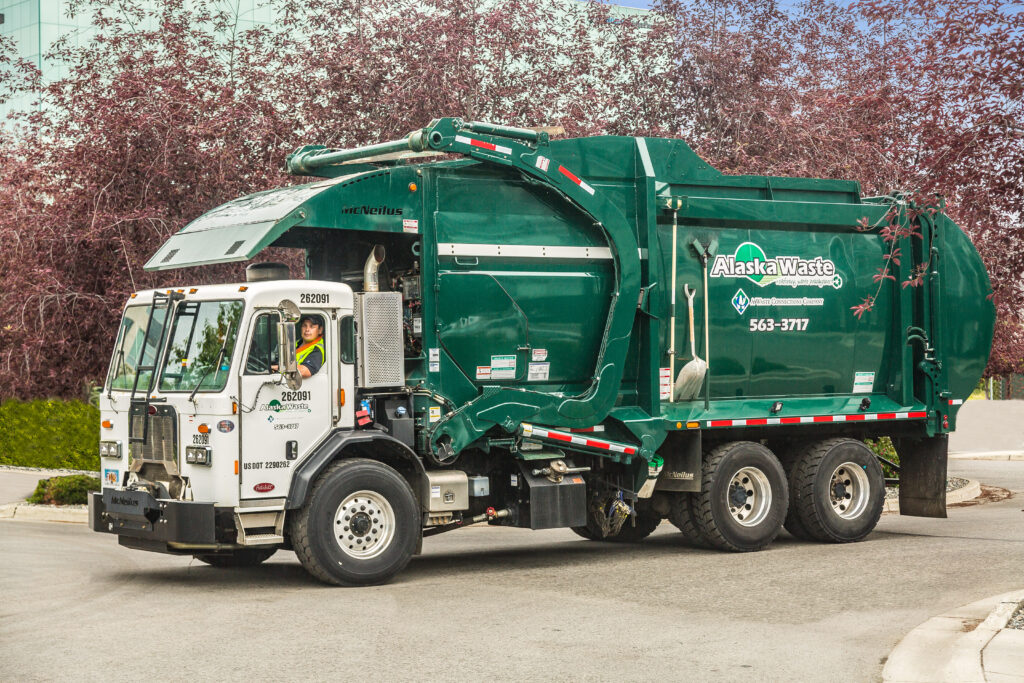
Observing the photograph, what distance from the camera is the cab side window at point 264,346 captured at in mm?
10656

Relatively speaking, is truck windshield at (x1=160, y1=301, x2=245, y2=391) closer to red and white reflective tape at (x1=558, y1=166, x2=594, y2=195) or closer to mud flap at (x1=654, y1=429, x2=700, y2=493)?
red and white reflective tape at (x1=558, y1=166, x2=594, y2=195)

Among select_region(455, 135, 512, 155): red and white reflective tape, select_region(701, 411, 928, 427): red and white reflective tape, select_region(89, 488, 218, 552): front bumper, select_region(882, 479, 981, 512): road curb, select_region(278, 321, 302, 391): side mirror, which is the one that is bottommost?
select_region(882, 479, 981, 512): road curb

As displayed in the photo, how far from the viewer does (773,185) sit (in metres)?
14.1

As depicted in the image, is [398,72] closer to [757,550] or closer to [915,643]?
[757,550]

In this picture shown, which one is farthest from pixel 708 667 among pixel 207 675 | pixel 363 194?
pixel 363 194

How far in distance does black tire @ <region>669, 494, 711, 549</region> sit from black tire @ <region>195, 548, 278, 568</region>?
392 centimetres

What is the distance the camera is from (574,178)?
12500 millimetres

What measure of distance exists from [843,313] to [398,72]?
6.12 metres

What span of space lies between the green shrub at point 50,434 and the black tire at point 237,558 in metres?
9.79

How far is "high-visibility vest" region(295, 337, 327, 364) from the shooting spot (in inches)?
429

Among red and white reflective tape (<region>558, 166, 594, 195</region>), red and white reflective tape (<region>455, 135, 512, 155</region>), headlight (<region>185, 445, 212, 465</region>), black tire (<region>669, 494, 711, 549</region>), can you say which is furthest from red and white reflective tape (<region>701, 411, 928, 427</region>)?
headlight (<region>185, 445, 212, 465</region>)

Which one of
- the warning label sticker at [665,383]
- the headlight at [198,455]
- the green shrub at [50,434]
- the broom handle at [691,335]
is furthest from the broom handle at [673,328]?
the green shrub at [50,434]

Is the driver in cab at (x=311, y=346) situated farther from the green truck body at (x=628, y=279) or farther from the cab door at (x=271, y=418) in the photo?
the green truck body at (x=628, y=279)

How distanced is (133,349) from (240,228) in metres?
1.38
